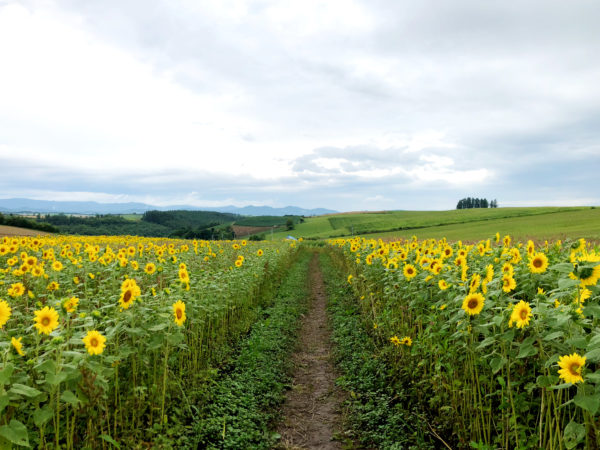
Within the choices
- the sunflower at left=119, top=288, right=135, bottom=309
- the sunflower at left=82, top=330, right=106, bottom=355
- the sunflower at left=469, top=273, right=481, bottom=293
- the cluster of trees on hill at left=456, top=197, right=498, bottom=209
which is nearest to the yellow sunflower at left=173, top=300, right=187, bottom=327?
the sunflower at left=119, top=288, right=135, bottom=309

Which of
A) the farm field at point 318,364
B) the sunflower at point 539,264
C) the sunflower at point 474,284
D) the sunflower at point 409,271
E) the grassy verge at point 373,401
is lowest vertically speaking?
the grassy verge at point 373,401

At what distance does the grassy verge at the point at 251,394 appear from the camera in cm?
446

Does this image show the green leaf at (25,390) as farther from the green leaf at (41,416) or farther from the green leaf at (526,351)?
the green leaf at (526,351)

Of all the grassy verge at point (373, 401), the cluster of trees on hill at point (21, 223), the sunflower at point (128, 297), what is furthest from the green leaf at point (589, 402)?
the cluster of trees on hill at point (21, 223)

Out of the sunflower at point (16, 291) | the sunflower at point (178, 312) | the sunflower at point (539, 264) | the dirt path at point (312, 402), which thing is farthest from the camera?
the sunflower at point (16, 291)

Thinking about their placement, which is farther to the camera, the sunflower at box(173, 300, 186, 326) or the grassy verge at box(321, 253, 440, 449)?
the grassy verge at box(321, 253, 440, 449)

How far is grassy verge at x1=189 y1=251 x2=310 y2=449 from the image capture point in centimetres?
446

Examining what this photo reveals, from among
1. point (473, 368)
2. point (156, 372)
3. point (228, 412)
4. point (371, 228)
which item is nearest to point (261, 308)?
point (228, 412)

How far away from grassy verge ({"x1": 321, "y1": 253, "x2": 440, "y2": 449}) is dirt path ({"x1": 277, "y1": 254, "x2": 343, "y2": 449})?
21 cm

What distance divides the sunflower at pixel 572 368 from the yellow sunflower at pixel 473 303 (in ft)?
3.16

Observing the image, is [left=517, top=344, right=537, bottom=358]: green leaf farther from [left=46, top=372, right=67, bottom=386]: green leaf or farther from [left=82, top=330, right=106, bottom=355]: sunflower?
[left=46, top=372, right=67, bottom=386]: green leaf

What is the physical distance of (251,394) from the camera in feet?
18.1

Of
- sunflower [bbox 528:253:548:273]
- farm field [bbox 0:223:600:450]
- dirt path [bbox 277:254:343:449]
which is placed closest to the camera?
farm field [bbox 0:223:600:450]

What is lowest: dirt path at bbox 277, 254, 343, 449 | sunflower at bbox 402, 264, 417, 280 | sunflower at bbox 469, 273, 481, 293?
dirt path at bbox 277, 254, 343, 449
